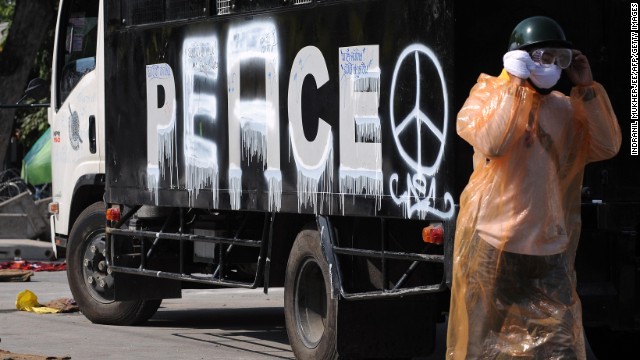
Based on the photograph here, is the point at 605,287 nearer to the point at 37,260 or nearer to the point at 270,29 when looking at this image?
the point at 270,29

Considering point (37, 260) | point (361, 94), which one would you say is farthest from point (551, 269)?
point (37, 260)

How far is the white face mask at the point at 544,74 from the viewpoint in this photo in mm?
5840

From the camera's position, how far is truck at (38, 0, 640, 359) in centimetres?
733

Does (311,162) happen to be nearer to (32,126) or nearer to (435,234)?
(435,234)

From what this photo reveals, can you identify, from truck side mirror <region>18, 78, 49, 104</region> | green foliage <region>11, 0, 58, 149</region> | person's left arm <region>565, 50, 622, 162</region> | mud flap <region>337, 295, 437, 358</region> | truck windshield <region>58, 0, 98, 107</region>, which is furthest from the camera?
green foliage <region>11, 0, 58, 149</region>

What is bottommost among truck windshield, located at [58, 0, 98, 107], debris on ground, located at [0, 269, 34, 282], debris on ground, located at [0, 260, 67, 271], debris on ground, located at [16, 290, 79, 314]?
debris on ground, located at [0, 260, 67, 271]

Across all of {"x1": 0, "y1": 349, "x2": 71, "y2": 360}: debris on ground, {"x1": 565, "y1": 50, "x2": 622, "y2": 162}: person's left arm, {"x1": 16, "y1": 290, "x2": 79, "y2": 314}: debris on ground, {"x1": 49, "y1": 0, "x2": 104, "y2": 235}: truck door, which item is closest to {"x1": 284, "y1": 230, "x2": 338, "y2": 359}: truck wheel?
{"x1": 0, "y1": 349, "x2": 71, "y2": 360}: debris on ground

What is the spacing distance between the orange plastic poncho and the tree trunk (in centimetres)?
1582

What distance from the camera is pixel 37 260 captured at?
19344 mm

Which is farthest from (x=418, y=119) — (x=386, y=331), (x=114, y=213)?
(x=114, y=213)

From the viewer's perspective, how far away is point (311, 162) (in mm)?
8312

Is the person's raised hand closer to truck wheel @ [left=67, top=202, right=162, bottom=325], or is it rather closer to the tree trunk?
truck wheel @ [left=67, top=202, right=162, bottom=325]

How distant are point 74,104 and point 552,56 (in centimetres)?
659

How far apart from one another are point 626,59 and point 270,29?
2291mm
